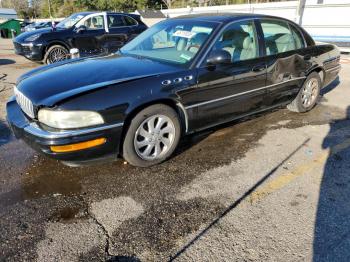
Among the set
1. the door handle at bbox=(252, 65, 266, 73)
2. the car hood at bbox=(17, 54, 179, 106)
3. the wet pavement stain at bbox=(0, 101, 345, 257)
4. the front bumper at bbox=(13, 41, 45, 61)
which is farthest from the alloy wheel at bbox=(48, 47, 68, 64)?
the door handle at bbox=(252, 65, 266, 73)

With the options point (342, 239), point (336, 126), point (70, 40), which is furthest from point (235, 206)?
point (70, 40)

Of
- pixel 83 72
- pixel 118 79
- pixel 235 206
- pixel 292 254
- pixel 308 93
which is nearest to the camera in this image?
pixel 292 254

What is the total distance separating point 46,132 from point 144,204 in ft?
3.67

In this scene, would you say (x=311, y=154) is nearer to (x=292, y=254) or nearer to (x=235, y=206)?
(x=235, y=206)

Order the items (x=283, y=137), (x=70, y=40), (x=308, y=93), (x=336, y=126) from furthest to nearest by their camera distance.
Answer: (x=70, y=40)
(x=308, y=93)
(x=336, y=126)
(x=283, y=137)

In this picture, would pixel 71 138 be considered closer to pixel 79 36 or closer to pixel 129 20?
pixel 79 36

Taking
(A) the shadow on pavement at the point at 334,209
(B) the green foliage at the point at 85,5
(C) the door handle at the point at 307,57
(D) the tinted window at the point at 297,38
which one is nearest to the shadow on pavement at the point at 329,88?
(C) the door handle at the point at 307,57

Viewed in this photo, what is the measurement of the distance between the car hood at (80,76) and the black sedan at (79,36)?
17.0 feet

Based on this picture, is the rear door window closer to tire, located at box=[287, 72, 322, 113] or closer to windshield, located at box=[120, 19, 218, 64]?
windshield, located at box=[120, 19, 218, 64]

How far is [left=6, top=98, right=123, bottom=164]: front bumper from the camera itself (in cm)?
311

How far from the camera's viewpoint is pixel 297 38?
531 centimetres

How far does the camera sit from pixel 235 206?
3.14 m

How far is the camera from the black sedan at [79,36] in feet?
31.5

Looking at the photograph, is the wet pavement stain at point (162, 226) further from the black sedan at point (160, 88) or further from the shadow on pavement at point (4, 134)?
the shadow on pavement at point (4, 134)
